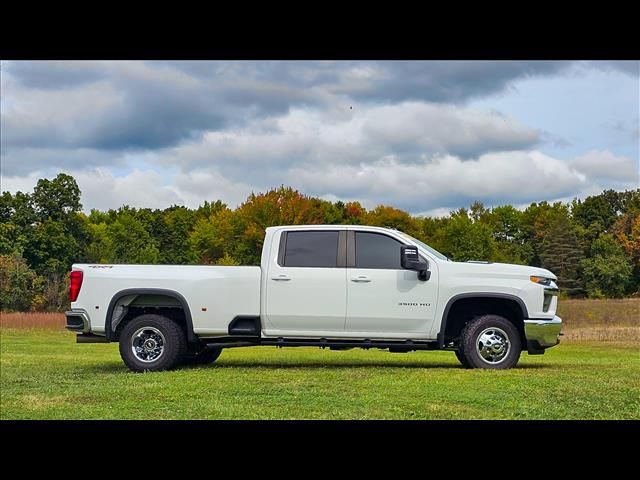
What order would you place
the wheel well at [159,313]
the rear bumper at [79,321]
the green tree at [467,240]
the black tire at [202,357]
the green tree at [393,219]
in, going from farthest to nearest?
the green tree at [393,219] → the green tree at [467,240] → the black tire at [202,357] → the wheel well at [159,313] → the rear bumper at [79,321]

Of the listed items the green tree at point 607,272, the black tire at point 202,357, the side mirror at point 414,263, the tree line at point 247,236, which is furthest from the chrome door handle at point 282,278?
the green tree at point 607,272

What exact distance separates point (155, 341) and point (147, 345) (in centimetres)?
13

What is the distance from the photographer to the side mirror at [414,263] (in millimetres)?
11227

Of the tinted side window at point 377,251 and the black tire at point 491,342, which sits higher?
the tinted side window at point 377,251

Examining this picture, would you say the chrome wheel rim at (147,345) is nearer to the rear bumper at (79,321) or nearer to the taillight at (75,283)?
the rear bumper at (79,321)

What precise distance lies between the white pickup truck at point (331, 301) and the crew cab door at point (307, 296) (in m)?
0.01

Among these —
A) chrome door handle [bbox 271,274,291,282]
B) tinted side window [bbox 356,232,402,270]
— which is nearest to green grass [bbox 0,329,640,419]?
chrome door handle [bbox 271,274,291,282]

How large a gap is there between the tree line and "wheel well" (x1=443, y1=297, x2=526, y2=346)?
27.0 m

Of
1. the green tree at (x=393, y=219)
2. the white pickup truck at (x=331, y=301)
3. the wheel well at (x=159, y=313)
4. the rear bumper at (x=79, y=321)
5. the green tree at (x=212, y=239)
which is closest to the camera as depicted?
the white pickup truck at (x=331, y=301)

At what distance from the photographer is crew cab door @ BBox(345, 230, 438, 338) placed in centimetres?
1134

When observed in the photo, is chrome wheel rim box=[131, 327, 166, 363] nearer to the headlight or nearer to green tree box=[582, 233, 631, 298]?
the headlight
